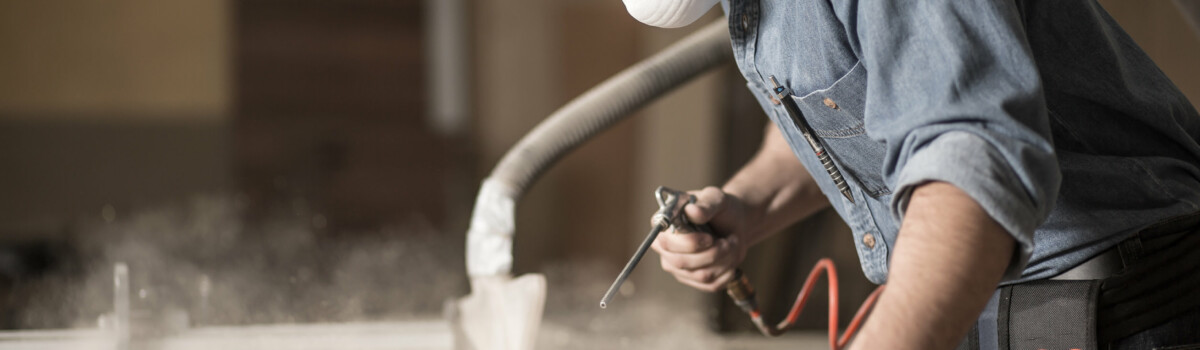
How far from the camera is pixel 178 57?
212cm

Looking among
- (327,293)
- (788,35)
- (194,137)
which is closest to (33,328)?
(327,293)

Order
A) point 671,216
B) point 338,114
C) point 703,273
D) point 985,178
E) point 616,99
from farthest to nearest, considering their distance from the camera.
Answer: point 338,114, point 616,99, point 703,273, point 671,216, point 985,178

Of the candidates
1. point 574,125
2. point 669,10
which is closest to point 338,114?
point 574,125

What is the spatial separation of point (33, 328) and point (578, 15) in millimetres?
1529

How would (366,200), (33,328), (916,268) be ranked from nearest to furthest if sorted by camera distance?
(916,268)
(33,328)
(366,200)

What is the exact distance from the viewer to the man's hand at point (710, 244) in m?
0.73

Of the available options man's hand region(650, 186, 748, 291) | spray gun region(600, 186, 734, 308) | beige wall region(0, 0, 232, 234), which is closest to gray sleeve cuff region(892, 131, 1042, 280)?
spray gun region(600, 186, 734, 308)

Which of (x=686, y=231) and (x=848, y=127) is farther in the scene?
(x=686, y=231)

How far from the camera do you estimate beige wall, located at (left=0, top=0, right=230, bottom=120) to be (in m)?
2.00

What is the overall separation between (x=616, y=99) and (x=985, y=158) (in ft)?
2.50

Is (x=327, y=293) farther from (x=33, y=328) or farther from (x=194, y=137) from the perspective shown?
Answer: (x=194, y=137)

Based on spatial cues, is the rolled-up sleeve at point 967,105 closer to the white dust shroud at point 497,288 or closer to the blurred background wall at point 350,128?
the white dust shroud at point 497,288

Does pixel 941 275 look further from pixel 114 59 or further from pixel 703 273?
pixel 114 59

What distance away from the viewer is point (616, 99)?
111 centimetres
